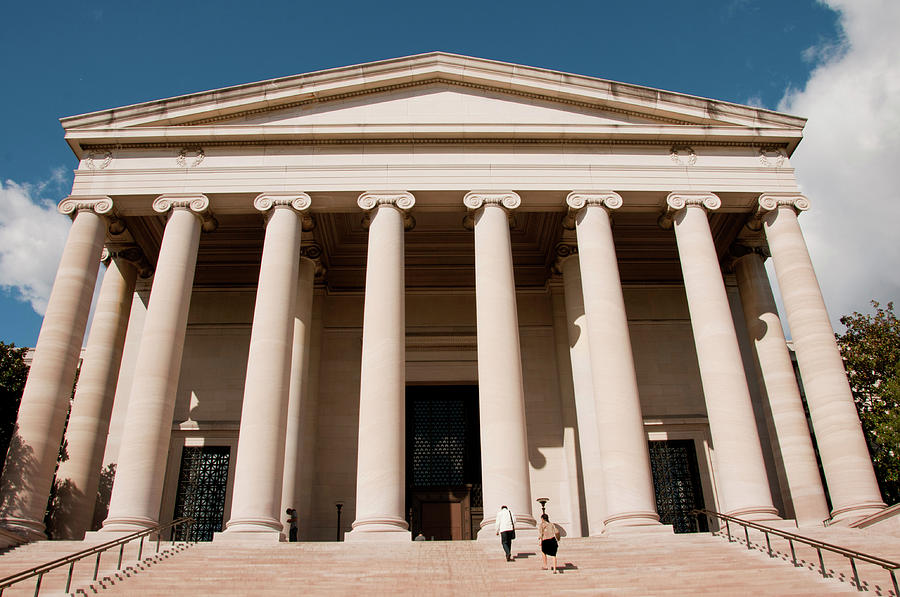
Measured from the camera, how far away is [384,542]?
2083 centimetres

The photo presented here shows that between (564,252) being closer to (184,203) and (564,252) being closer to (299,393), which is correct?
(299,393)

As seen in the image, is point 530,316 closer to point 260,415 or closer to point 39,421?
point 260,415

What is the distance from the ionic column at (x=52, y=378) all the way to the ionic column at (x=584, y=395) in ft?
59.5

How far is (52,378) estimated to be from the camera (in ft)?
78.6

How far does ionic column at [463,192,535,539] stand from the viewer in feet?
73.2

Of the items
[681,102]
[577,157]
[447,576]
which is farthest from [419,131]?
[447,576]

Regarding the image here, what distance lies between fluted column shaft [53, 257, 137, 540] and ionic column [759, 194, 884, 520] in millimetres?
25601

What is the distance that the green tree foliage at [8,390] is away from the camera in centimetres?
2748

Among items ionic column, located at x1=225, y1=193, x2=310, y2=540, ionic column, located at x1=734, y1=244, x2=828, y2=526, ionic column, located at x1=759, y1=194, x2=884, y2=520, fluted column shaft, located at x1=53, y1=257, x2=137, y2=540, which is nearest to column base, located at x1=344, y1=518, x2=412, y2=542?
ionic column, located at x1=225, y1=193, x2=310, y2=540

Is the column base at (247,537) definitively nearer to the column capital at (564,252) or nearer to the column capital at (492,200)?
the column capital at (492,200)

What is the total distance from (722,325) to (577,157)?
844 cm

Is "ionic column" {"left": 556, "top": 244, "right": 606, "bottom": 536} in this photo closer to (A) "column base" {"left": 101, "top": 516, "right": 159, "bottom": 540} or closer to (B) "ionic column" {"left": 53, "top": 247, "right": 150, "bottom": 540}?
(A) "column base" {"left": 101, "top": 516, "right": 159, "bottom": 540}

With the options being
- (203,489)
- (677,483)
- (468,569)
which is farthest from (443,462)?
(468,569)

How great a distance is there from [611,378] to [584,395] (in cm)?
450
